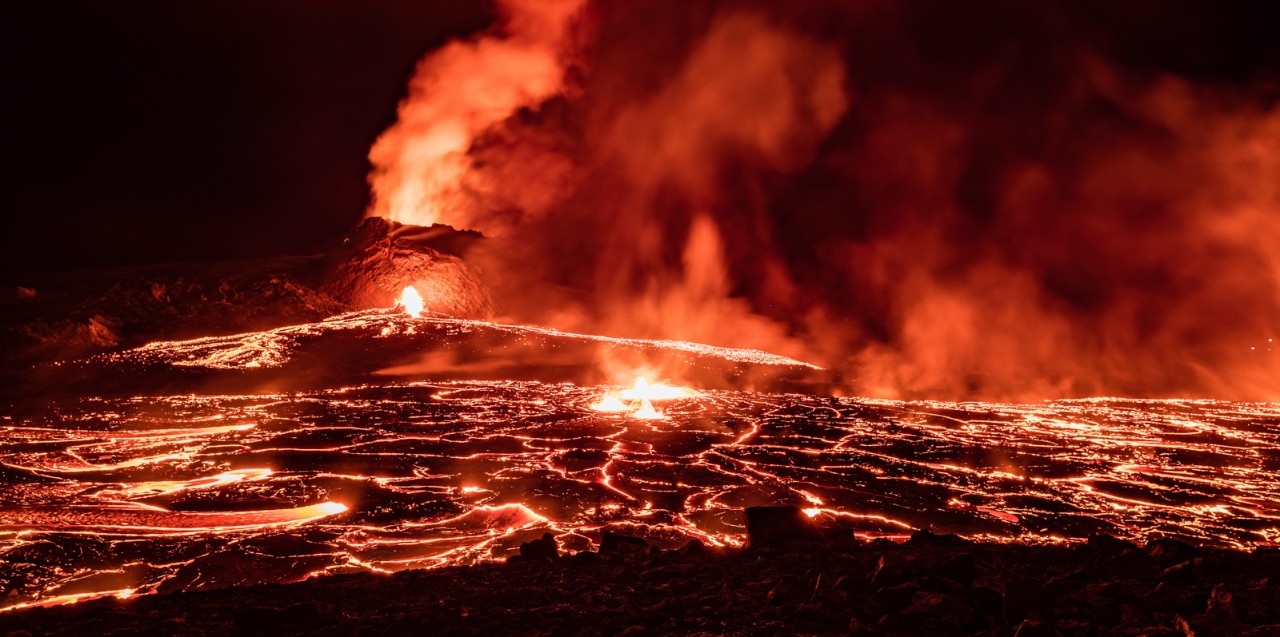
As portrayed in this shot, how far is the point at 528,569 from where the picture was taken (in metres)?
6.98

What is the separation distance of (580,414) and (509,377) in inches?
330

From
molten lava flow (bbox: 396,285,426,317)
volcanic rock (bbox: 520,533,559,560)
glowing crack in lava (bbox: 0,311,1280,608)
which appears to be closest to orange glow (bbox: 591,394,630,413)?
glowing crack in lava (bbox: 0,311,1280,608)

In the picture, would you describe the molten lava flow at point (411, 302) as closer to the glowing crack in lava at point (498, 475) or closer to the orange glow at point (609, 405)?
the glowing crack in lava at point (498, 475)

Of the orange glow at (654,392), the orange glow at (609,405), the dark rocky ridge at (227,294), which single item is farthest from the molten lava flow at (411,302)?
the orange glow at (609,405)

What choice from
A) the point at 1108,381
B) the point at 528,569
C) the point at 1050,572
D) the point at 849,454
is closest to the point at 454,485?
the point at 528,569

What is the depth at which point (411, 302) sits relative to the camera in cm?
4006

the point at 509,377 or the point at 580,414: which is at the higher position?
the point at 509,377

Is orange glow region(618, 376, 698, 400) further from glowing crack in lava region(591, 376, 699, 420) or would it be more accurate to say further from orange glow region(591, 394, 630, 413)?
orange glow region(591, 394, 630, 413)

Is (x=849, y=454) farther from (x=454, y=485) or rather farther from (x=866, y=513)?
(x=454, y=485)

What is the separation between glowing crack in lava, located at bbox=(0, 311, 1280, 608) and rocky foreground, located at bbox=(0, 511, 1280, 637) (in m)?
5.27

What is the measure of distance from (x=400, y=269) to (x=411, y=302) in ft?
6.37

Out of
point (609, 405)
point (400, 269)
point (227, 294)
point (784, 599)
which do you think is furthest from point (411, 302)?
point (784, 599)

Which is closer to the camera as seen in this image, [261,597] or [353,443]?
[261,597]

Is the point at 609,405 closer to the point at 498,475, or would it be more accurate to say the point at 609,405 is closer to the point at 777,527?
the point at 498,475
